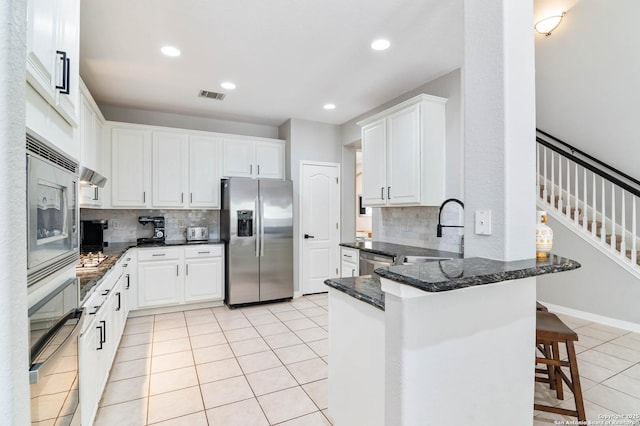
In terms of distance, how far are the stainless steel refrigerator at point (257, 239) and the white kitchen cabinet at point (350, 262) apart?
0.82 m

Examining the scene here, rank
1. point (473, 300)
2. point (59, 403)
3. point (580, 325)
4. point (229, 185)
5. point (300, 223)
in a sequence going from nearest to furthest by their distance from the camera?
1. point (59, 403)
2. point (473, 300)
3. point (580, 325)
4. point (229, 185)
5. point (300, 223)

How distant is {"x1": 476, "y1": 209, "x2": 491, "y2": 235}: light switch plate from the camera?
1.46 meters

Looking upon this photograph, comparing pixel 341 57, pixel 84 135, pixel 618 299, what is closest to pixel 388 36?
pixel 341 57

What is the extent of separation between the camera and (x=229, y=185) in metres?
4.33

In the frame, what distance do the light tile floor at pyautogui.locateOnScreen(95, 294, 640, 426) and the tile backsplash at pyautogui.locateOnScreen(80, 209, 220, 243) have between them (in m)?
1.22

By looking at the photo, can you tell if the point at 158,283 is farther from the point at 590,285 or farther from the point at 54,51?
the point at 590,285

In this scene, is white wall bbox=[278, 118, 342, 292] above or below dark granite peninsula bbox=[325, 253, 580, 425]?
above

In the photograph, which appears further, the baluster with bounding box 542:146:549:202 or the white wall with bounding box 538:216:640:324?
the baluster with bounding box 542:146:549:202

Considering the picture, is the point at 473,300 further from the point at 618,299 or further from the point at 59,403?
A: the point at 618,299

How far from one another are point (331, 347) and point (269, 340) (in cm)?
164

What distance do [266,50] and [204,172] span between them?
7.34 feet

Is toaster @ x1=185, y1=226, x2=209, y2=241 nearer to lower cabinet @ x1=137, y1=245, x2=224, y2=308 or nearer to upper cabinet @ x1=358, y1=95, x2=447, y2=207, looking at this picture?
lower cabinet @ x1=137, y1=245, x2=224, y2=308

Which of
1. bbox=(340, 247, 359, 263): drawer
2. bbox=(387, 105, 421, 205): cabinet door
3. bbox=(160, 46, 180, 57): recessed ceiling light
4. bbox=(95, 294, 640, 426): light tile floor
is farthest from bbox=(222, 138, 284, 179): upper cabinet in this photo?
bbox=(95, 294, 640, 426): light tile floor

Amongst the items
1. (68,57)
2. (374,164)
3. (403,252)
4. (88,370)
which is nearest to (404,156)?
(374,164)
